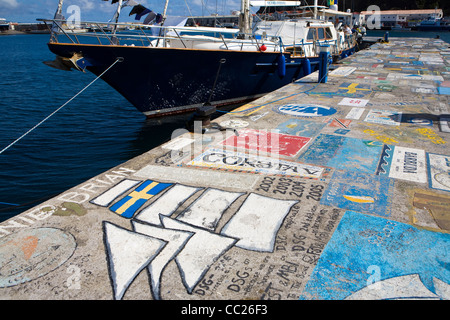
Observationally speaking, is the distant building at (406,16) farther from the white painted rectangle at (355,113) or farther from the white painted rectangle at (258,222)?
the white painted rectangle at (258,222)

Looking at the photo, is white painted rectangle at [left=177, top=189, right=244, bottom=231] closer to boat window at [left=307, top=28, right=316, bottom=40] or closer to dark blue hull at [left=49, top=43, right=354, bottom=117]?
dark blue hull at [left=49, top=43, right=354, bottom=117]

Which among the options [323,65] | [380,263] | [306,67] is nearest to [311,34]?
[306,67]

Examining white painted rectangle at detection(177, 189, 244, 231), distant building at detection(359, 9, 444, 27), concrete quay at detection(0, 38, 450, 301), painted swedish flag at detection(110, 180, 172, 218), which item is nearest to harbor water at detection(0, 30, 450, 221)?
concrete quay at detection(0, 38, 450, 301)

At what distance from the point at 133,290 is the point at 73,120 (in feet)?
41.0

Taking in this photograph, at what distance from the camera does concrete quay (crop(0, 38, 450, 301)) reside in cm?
312

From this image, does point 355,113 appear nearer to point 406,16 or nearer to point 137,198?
point 137,198

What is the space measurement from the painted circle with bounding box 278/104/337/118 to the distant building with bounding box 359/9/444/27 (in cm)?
8760

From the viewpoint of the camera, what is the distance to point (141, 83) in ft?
36.7

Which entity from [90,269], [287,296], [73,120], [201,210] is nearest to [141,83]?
[73,120]

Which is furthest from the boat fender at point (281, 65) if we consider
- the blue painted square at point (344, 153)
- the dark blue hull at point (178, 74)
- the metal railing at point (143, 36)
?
the blue painted square at point (344, 153)

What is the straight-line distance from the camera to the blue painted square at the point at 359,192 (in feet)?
14.5

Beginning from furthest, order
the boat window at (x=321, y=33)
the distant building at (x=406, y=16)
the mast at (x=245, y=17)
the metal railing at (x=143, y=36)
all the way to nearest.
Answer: the distant building at (x=406, y=16)
the boat window at (x=321, y=33)
the mast at (x=245, y=17)
the metal railing at (x=143, y=36)

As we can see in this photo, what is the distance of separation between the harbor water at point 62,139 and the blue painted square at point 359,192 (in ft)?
15.4
